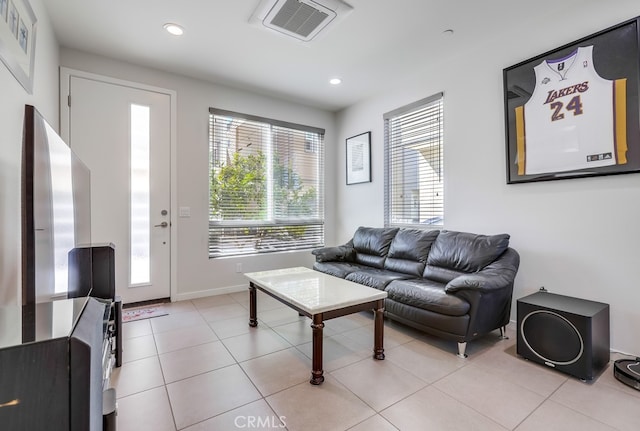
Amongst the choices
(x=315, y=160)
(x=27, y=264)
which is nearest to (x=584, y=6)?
(x=315, y=160)

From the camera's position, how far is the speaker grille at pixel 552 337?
1.97 m

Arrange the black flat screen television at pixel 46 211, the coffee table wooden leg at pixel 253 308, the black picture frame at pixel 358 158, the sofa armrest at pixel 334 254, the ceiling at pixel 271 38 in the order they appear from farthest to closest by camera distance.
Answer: the black picture frame at pixel 358 158 → the sofa armrest at pixel 334 254 → the coffee table wooden leg at pixel 253 308 → the ceiling at pixel 271 38 → the black flat screen television at pixel 46 211

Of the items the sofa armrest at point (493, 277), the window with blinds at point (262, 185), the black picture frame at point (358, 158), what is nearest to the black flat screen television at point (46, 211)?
the window with blinds at point (262, 185)

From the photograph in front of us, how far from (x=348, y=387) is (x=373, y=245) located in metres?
2.10

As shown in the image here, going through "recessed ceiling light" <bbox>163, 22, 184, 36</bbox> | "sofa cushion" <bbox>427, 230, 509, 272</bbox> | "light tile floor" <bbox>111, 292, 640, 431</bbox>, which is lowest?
"light tile floor" <bbox>111, 292, 640, 431</bbox>

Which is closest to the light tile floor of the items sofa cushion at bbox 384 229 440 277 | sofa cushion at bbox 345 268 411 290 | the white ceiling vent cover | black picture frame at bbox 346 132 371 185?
sofa cushion at bbox 345 268 411 290

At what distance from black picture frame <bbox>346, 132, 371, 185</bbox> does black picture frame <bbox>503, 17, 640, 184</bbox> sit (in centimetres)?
190

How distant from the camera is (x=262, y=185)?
426 centimetres

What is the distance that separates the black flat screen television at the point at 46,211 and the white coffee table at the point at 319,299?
127cm

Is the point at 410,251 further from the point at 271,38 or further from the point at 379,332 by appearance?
the point at 271,38

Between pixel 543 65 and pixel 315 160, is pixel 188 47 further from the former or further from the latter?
pixel 543 65

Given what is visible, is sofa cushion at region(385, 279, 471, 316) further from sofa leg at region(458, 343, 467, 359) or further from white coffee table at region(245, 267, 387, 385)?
white coffee table at region(245, 267, 387, 385)

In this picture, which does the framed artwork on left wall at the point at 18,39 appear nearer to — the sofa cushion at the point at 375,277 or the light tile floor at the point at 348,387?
the light tile floor at the point at 348,387

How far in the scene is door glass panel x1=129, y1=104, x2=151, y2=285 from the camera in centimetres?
339
